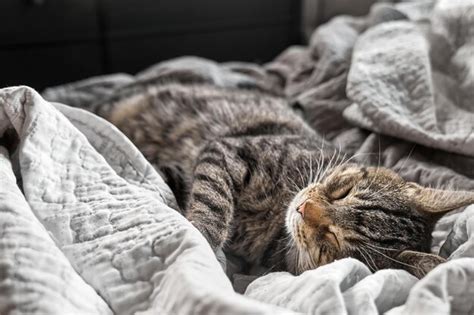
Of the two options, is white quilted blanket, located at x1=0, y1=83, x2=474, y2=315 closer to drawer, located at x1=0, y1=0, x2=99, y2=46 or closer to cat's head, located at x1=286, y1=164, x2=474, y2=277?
cat's head, located at x1=286, y1=164, x2=474, y2=277

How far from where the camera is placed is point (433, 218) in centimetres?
119

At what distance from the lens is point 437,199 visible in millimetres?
1182

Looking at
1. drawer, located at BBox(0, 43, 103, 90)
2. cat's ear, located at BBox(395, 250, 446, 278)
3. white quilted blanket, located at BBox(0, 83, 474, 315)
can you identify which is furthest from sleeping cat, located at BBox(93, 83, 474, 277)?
drawer, located at BBox(0, 43, 103, 90)

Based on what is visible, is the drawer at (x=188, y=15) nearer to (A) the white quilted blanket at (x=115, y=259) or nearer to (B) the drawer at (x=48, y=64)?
A: (B) the drawer at (x=48, y=64)

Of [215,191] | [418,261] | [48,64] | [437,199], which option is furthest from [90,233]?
[48,64]

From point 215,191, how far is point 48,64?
5.79 ft

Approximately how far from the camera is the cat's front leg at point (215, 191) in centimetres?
115

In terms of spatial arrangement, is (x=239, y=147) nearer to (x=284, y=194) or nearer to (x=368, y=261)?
(x=284, y=194)

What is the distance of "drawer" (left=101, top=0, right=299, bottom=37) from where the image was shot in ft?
8.97

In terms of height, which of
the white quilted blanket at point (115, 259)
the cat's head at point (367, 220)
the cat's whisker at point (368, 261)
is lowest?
the cat's whisker at point (368, 261)

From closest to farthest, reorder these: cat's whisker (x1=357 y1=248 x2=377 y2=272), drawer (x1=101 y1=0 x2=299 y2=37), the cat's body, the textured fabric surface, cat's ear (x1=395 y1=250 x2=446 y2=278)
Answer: the textured fabric surface, cat's ear (x1=395 y1=250 x2=446 y2=278), cat's whisker (x1=357 y1=248 x2=377 y2=272), the cat's body, drawer (x1=101 y1=0 x2=299 y2=37)

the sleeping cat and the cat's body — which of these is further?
the cat's body

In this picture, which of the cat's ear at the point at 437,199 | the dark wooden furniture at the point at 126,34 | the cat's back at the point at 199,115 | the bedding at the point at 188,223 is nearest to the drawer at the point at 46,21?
the dark wooden furniture at the point at 126,34

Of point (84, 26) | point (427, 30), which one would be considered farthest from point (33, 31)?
point (427, 30)
